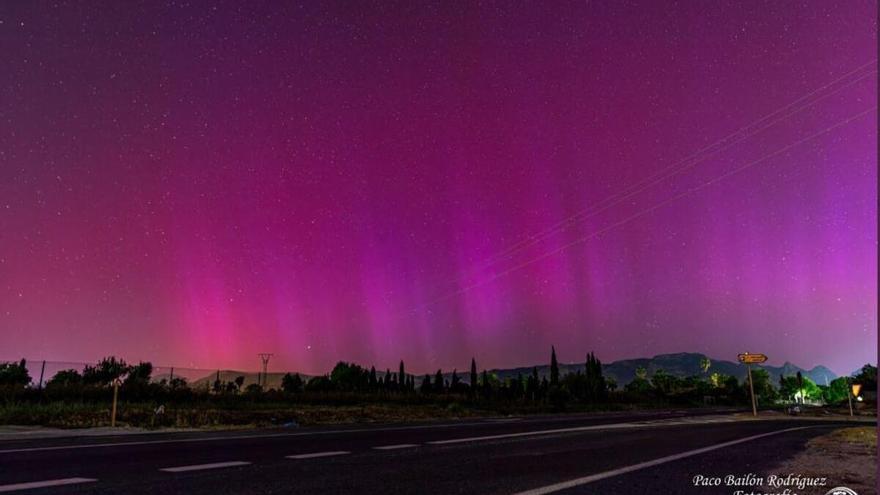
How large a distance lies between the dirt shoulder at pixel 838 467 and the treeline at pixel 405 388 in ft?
69.2

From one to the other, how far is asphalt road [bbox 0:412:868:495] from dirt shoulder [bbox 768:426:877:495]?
530 mm

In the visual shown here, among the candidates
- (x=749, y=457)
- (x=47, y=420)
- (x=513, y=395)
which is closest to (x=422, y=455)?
(x=749, y=457)

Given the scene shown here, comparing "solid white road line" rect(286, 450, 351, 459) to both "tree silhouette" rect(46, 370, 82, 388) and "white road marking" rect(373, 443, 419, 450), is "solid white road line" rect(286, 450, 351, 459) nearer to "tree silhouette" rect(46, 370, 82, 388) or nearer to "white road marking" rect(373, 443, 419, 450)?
"white road marking" rect(373, 443, 419, 450)

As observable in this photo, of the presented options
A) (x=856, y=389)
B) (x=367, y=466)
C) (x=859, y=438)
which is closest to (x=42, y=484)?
(x=367, y=466)

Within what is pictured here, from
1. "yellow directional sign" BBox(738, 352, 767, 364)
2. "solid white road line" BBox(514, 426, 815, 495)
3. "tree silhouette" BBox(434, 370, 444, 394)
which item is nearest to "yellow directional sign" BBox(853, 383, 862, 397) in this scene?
"yellow directional sign" BBox(738, 352, 767, 364)

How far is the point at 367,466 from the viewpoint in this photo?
28.7 ft

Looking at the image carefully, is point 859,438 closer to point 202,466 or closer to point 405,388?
point 202,466

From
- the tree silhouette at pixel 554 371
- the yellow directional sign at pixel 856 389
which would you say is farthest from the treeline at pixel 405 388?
the yellow directional sign at pixel 856 389

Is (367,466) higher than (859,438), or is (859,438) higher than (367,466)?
(367,466)

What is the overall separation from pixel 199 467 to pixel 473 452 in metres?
5.04

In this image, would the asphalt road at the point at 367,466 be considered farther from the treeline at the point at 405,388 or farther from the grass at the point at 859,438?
the treeline at the point at 405,388

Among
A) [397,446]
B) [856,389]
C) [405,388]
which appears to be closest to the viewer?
[397,446]

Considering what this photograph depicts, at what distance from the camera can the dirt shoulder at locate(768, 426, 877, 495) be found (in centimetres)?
790

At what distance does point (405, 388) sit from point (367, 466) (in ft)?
265
